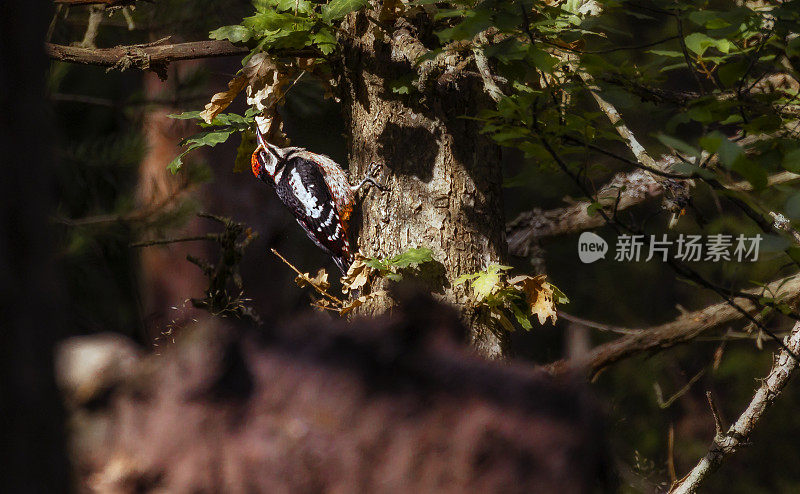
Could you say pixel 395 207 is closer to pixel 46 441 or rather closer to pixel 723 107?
pixel 723 107

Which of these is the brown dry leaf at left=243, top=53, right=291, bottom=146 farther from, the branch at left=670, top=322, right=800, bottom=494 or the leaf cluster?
the branch at left=670, top=322, right=800, bottom=494

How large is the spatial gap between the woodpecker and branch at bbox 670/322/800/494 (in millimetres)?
926

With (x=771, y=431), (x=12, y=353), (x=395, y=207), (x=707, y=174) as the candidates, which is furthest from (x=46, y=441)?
(x=771, y=431)

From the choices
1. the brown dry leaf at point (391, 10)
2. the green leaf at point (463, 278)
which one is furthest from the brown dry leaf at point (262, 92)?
the green leaf at point (463, 278)

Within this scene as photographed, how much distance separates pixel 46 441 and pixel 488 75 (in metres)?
1.16

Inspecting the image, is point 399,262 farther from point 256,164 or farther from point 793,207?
point 793,207

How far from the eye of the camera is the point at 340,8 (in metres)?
1.31

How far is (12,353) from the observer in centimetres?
35

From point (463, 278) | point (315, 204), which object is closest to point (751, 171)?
point (463, 278)

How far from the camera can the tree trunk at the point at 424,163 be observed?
1.43 meters

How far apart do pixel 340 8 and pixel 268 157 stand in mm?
400

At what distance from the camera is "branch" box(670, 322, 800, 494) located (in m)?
1.58

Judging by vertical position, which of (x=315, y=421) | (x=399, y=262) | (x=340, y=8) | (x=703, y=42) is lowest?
(x=399, y=262)

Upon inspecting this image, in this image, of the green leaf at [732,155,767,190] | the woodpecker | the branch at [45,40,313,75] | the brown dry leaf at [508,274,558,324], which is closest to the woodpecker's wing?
the woodpecker
